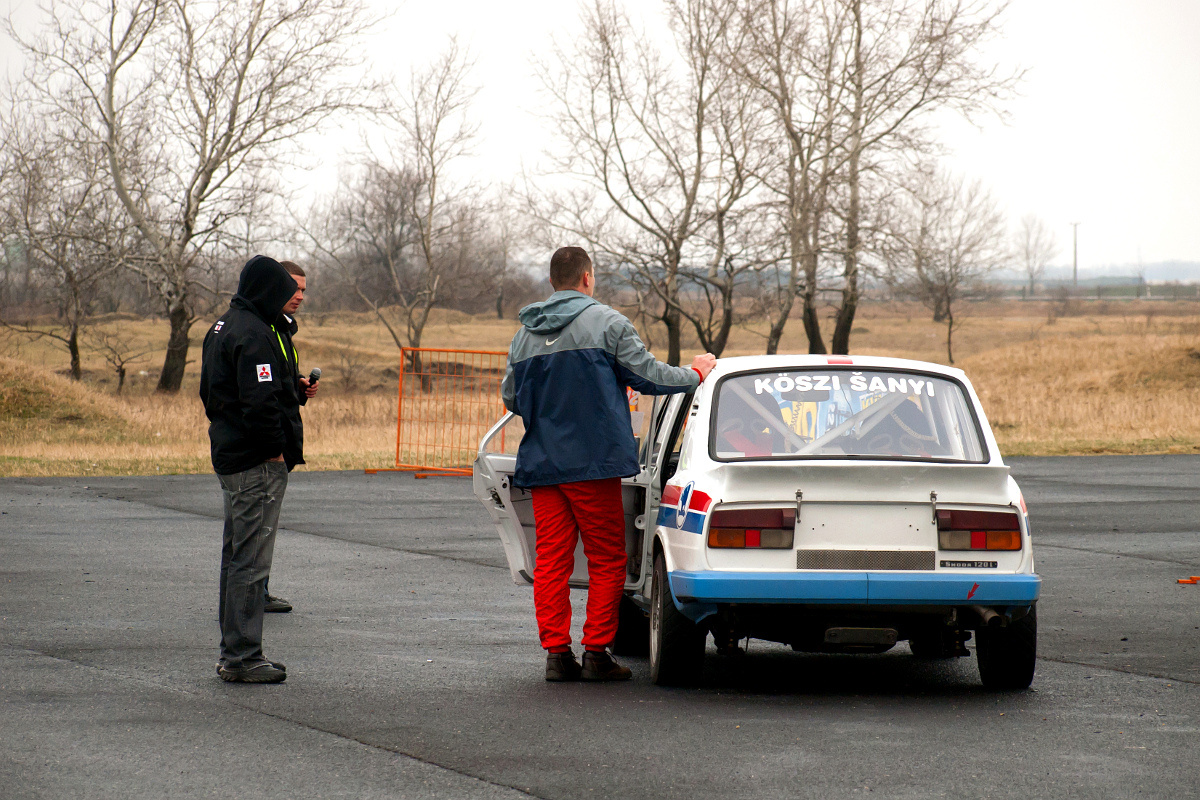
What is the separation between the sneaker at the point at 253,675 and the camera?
577cm

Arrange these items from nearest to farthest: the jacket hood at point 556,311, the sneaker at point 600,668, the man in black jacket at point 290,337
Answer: the jacket hood at point 556,311 < the sneaker at point 600,668 < the man in black jacket at point 290,337

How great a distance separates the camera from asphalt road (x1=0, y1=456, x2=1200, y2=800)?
425 cm

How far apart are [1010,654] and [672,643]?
1.53 meters

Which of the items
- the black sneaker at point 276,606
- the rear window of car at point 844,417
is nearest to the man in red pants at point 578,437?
the rear window of car at point 844,417

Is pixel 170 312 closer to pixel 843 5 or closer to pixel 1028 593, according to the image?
pixel 843 5

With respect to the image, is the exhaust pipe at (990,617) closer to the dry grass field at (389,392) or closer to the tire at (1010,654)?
the tire at (1010,654)

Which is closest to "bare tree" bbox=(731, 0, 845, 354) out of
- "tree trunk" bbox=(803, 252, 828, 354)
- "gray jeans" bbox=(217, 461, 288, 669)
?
"tree trunk" bbox=(803, 252, 828, 354)

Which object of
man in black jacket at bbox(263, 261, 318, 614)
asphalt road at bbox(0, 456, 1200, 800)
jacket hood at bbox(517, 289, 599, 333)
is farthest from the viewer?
man in black jacket at bbox(263, 261, 318, 614)

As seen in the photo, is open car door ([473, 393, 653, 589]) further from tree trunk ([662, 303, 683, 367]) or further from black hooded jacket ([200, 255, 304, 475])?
tree trunk ([662, 303, 683, 367])

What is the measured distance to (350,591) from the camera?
8867 millimetres

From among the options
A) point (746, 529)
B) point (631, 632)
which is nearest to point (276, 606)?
A: point (631, 632)

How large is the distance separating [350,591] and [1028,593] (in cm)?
506

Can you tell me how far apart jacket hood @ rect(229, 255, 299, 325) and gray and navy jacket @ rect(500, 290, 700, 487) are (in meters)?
1.14

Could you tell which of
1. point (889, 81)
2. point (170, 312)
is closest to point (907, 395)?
point (889, 81)
